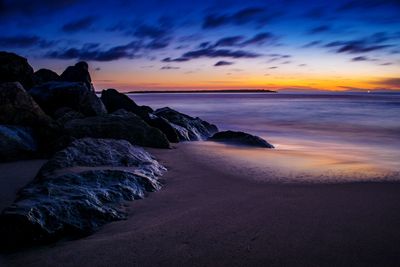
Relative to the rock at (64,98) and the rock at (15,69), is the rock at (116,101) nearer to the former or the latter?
the rock at (64,98)

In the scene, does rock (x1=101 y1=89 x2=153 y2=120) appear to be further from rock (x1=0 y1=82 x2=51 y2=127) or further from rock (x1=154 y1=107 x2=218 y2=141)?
rock (x1=0 y1=82 x2=51 y2=127)

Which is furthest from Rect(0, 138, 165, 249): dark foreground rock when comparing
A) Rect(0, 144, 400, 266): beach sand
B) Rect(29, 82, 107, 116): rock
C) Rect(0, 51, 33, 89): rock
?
Rect(0, 51, 33, 89): rock

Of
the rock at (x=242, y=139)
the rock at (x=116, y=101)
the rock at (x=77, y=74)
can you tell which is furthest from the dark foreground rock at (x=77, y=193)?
the rock at (x=77, y=74)

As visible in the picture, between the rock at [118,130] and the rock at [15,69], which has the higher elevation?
the rock at [15,69]

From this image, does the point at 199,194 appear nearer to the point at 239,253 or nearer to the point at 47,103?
the point at 239,253

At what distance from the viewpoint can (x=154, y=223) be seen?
3000mm

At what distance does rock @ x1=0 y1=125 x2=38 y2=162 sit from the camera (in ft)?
17.3

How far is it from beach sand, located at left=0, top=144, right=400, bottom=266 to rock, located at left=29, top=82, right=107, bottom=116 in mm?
5114

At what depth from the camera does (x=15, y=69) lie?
1102cm

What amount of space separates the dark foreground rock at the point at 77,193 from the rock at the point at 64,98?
4572 millimetres

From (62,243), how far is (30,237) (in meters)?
0.22

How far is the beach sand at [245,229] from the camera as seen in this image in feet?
7.70

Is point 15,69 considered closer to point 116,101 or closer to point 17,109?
point 116,101

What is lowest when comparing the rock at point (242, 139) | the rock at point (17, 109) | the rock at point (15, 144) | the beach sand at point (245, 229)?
the beach sand at point (245, 229)
